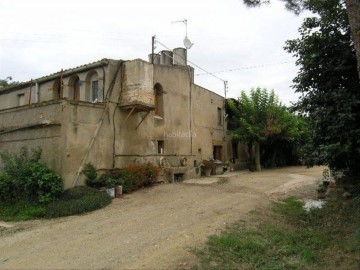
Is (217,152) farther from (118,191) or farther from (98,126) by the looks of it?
(118,191)

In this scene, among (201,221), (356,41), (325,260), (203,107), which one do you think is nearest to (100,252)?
(201,221)

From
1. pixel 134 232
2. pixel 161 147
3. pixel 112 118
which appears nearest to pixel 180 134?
pixel 161 147

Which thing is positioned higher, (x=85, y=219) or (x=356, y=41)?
(x=356, y=41)

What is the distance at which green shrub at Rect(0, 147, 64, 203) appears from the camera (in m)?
10.7

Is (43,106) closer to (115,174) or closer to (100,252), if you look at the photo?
(115,174)

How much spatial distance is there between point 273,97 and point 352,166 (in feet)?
41.2

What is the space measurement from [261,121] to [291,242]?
15.2 meters

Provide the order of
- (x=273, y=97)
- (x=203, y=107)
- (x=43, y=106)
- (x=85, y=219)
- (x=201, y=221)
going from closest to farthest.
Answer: (x=201, y=221)
(x=85, y=219)
(x=43, y=106)
(x=203, y=107)
(x=273, y=97)

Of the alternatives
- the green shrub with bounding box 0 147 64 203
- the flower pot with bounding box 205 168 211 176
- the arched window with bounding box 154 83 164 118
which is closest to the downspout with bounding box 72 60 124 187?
the green shrub with bounding box 0 147 64 203

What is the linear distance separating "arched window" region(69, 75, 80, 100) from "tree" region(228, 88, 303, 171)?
32.7 ft

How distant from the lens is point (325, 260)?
584 centimetres

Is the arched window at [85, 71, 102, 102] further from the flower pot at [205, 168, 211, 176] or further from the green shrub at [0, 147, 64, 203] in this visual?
the flower pot at [205, 168, 211, 176]

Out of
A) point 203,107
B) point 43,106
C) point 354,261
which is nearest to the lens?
point 354,261

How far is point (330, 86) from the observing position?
9398 millimetres
